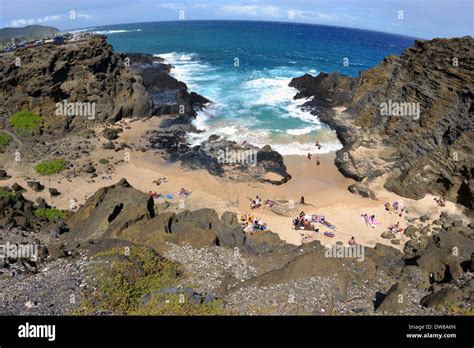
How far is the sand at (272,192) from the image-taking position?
28.3 metres

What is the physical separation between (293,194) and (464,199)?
13.4 meters

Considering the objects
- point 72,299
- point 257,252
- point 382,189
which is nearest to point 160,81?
point 382,189

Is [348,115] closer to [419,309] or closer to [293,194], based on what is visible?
[293,194]

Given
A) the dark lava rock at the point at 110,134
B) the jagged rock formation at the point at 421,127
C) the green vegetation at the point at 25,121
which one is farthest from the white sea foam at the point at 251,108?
the green vegetation at the point at 25,121

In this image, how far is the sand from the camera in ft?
92.7

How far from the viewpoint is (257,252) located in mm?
22234

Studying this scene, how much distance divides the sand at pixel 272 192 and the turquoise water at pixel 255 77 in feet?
20.0

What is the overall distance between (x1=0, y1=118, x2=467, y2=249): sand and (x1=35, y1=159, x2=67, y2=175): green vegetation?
0.73 meters

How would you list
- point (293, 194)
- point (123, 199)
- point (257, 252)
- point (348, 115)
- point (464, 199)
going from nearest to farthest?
Result: point (257, 252) → point (123, 199) → point (464, 199) → point (293, 194) → point (348, 115)
